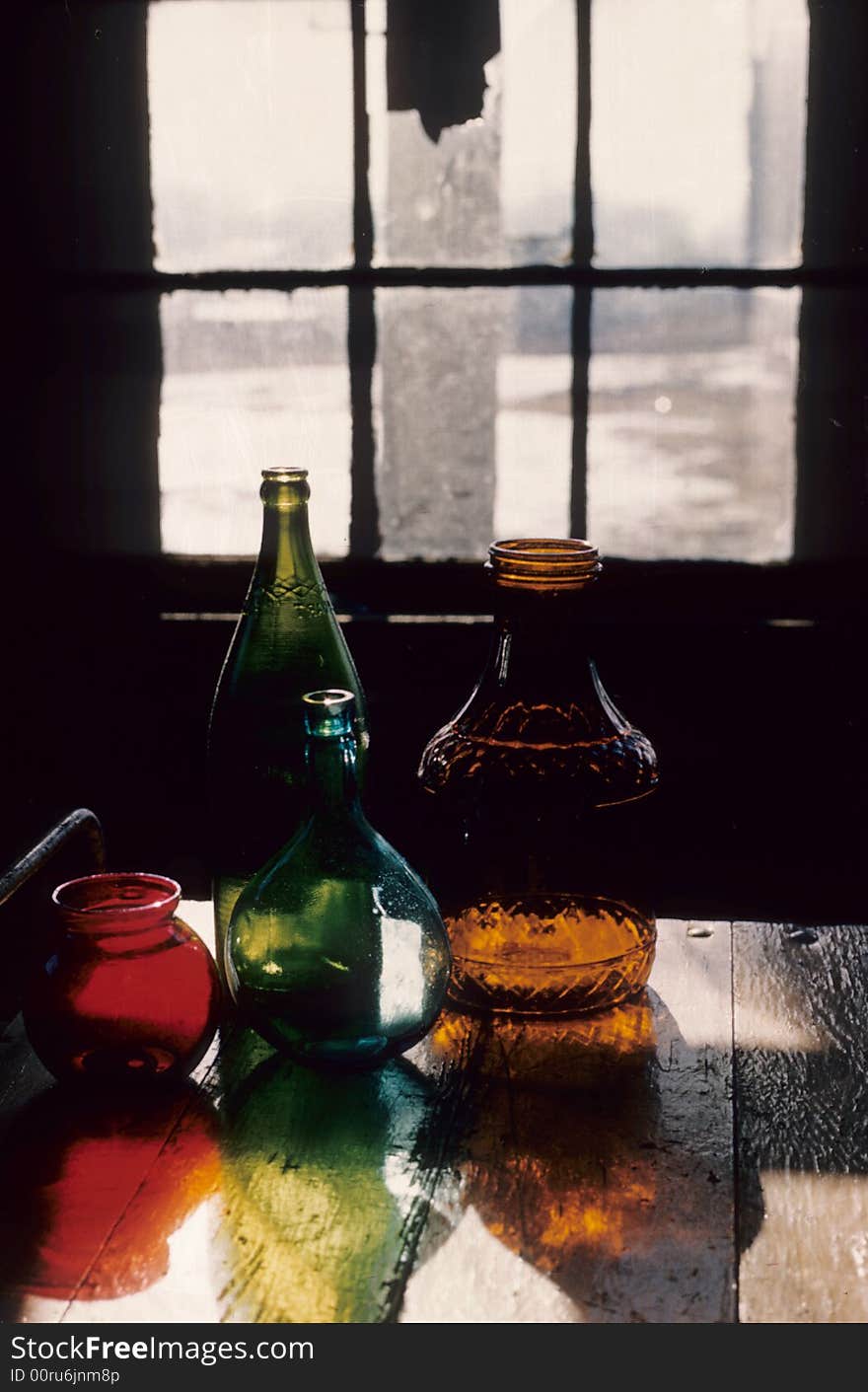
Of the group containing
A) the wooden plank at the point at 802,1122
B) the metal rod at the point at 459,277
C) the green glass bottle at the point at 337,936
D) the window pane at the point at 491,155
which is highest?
the window pane at the point at 491,155

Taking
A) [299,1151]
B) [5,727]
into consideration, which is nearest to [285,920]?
[299,1151]

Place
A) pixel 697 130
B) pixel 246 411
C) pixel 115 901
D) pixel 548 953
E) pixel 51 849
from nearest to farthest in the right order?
pixel 115 901, pixel 548 953, pixel 51 849, pixel 697 130, pixel 246 411

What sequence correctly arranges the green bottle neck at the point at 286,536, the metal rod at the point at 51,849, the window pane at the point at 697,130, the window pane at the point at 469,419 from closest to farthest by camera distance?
the green bottle neck at the point at 286,536 → the metal rod at the point at 51,849 → the window pane at the point at 697,130 → the window pane at the point at 469,419

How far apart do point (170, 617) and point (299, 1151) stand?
1.49 m

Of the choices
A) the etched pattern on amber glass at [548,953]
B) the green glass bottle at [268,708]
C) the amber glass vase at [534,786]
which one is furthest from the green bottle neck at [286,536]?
the etched pattern on amber glass at [548,953]

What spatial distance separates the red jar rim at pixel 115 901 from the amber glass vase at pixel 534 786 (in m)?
0.19

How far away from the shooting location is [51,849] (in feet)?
3.67

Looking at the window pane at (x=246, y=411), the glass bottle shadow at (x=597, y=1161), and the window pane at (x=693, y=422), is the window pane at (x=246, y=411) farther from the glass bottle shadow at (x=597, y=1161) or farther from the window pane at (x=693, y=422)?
the glass bottle shadow at (x=597, y=1161)

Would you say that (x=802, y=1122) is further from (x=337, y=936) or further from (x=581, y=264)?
(x=581, y=264)

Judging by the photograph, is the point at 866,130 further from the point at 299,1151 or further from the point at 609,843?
the point at 299,1151

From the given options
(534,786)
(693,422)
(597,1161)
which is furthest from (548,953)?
(693,422)

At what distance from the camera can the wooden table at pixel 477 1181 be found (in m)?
0.66

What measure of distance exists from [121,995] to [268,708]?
0.68 feet

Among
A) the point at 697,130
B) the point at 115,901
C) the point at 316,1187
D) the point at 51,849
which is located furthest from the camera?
the point at 697,130
